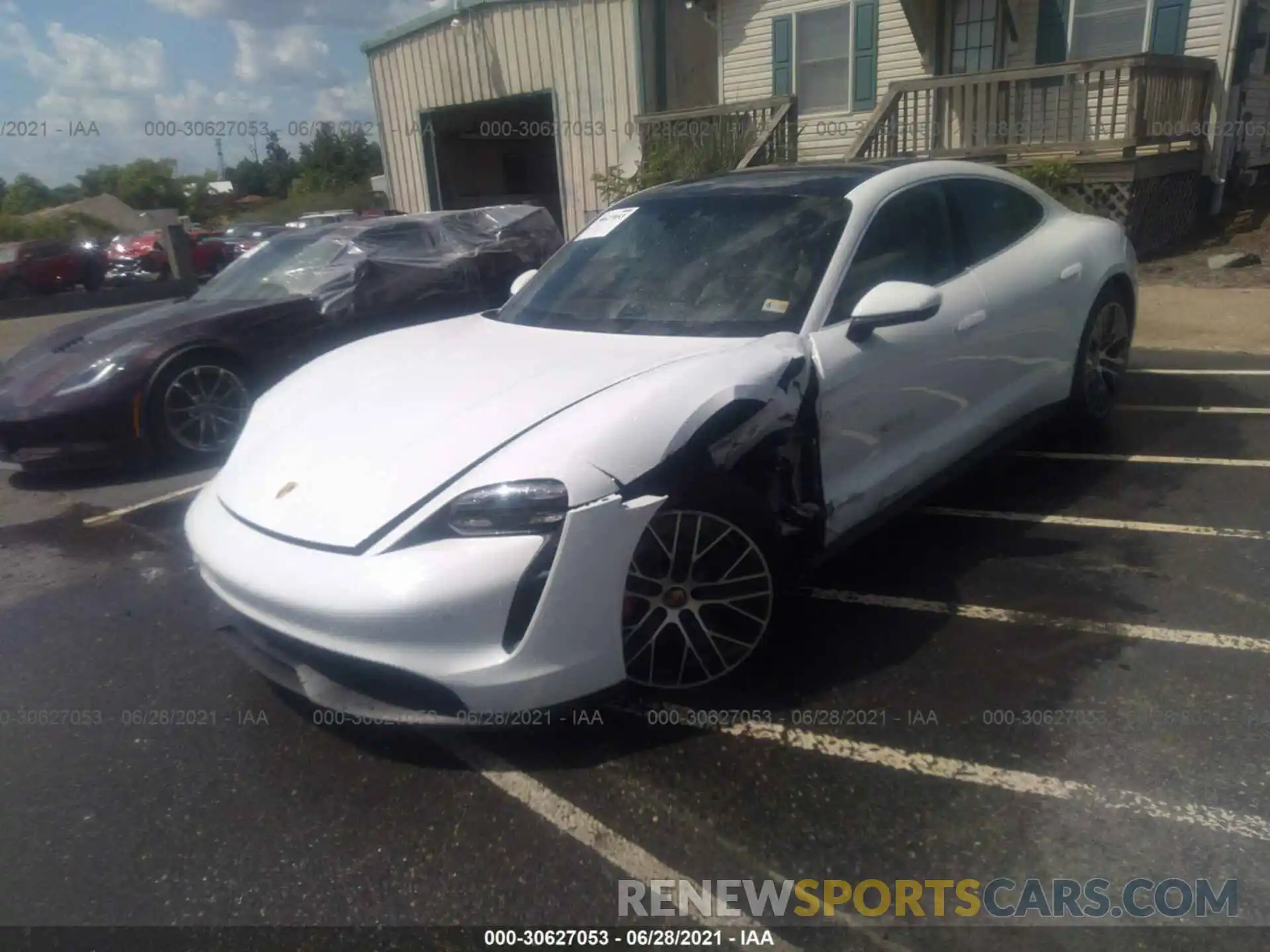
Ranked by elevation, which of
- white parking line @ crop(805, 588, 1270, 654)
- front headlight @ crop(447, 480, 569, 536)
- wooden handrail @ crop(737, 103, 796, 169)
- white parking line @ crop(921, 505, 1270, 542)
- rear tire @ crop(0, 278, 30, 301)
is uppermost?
wooden handrail @ crop(737, 103, 796, 169)

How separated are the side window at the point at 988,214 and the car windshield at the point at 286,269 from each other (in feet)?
14.7

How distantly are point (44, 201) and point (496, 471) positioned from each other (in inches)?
1731

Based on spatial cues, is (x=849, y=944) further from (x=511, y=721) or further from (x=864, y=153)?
(x=864, y=153)

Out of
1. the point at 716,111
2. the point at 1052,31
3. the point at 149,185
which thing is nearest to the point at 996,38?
the point at 1052,31

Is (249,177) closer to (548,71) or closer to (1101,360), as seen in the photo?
(548,71)

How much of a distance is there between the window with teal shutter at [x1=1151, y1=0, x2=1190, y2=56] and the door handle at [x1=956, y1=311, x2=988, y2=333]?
1024 cm

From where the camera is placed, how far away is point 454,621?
94.3 inches

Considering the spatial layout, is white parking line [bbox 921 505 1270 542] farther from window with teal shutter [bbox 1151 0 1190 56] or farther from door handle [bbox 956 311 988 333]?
window with teal shutter [bbox 1151 0 1190 56]

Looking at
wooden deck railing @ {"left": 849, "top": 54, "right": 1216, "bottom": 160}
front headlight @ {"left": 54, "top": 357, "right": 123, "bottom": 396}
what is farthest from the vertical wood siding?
front headlight @ {"left": 54, "top": 357, "right": 123, "bottom": 396}

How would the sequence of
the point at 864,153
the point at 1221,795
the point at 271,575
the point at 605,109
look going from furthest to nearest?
the point at 605,109, the point at 864,153, the point at 271,575, the point at 1221,795

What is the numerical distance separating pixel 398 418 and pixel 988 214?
9.41 ft

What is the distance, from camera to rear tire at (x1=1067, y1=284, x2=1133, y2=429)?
475 centimetres

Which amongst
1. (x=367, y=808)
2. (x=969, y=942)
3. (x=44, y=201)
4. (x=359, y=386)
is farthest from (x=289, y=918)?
(x=44, y=201)

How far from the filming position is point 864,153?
11.9m
